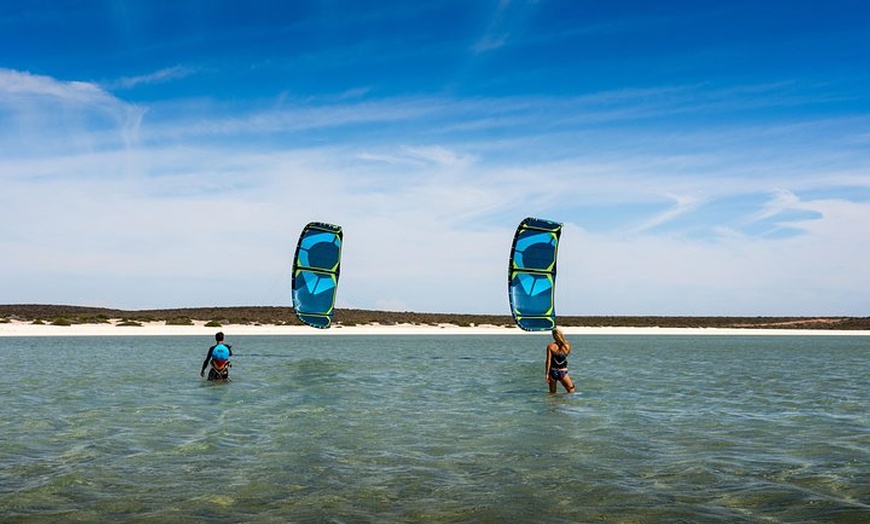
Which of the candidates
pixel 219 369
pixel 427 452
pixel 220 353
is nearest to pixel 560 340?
pixel 427 452

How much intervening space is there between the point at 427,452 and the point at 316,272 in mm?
24263

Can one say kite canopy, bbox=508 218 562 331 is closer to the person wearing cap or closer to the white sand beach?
the person wearing cap

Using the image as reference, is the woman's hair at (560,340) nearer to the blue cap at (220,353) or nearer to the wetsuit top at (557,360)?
the wetsuit top at (557,360)

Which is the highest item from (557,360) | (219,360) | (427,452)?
(557,360)

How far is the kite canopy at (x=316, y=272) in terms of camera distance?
3494 cm

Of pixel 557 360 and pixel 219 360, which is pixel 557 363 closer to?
pixel 557 360

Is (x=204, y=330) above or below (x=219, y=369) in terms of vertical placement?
above

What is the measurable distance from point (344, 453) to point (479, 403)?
7.42 meters

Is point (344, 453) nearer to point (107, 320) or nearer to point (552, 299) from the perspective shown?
point (552, 299)

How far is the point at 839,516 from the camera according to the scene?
26.8 feet

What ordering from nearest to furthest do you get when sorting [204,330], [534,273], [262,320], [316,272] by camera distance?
[534,273]
[316,272]
[204,330]
[262,320]

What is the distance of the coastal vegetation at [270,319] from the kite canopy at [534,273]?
52965 mm

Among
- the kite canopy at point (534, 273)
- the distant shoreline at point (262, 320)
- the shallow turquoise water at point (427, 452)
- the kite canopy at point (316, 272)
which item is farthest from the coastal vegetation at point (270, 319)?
the shallow turquoise water at point (427, 452)

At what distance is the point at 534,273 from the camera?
109ft
